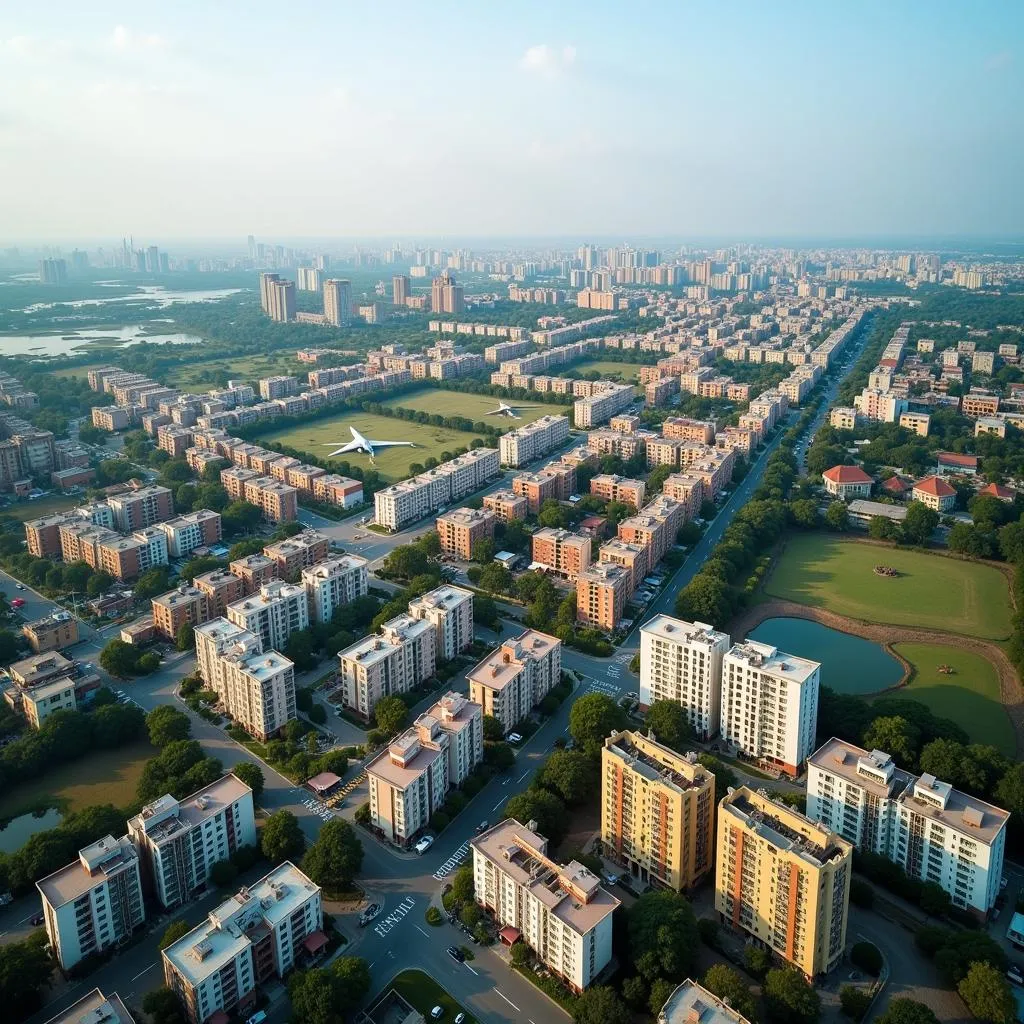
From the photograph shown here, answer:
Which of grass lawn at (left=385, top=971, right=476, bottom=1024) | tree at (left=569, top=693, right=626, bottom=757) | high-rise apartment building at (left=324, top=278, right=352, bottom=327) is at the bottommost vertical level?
grass lawn at (left=385, top=971, right=476, bottom=1024)

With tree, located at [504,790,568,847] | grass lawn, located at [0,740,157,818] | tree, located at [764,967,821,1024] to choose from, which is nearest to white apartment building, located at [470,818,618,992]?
tree, located at [504,790,568,847]

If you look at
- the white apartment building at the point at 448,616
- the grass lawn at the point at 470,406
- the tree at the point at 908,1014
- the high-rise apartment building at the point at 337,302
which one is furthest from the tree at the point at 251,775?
the high-rise apartment building at the point at 337,302

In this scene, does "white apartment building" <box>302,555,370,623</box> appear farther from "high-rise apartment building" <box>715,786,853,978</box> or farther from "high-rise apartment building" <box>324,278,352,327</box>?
"high-rise apartment building" <box>324,278,352,327</box>

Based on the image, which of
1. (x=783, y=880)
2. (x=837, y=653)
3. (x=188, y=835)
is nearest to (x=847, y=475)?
(x=837, y=653)

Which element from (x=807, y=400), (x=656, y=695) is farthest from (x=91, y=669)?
(x=807, y=400)

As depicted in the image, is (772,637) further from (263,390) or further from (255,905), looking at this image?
(263,390)

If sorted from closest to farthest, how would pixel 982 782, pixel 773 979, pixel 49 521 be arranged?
1. pixel 773 979
2. pixel 982 782
3. pixel 49 521
